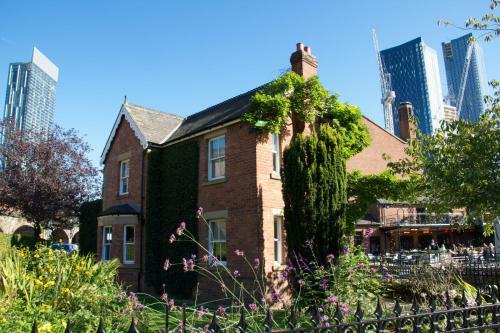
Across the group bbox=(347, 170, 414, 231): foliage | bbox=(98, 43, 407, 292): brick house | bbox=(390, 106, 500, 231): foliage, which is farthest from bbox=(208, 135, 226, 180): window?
bbox=(390, 106, 500, 231): foliage

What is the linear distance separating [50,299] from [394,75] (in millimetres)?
202729

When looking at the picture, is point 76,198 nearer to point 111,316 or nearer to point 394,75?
point 111,316

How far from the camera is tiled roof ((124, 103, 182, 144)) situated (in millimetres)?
19828

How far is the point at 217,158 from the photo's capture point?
1647cm

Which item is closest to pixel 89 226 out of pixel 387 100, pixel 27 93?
pixel 387 100

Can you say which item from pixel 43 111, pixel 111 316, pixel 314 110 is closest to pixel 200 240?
pixel 314 110

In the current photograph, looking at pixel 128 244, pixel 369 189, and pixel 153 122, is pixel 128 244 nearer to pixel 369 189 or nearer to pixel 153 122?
pixel 153 122

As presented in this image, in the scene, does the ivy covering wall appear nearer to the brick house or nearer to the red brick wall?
the brick house

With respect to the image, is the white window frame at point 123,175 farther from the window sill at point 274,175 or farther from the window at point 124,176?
the window sill at point 274,175

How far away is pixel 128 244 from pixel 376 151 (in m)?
23.2

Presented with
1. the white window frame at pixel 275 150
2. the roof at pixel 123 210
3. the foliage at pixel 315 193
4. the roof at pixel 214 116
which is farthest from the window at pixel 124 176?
the foliage at pixel 315 193

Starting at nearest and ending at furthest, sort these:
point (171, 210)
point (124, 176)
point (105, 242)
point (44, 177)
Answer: point (171, 210), point (105, 242), point (124, 176), point (44, 177)

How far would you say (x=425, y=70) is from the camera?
595 feet

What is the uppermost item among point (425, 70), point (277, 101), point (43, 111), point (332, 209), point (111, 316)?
point (425, 70)
